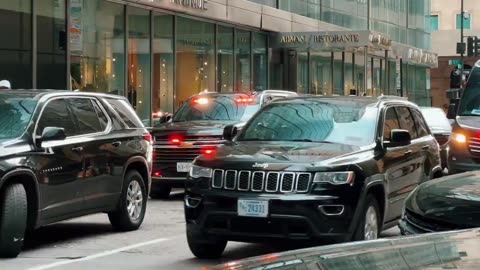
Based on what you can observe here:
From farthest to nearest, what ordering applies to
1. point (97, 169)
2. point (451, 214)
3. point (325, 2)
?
point (325, 2) → point (97, 169) → point (451, 214)

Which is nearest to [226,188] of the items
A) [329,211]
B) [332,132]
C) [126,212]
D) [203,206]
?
[203,206]

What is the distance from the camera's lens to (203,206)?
7.58 metres

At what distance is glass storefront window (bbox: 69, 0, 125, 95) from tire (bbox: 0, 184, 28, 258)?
10930 mm

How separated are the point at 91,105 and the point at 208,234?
10.1 ft

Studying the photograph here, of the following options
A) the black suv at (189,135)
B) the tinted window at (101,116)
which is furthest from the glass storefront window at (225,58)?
the tinted window at (101,116)

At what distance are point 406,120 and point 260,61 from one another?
19602mm

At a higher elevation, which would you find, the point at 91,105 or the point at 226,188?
the point at 91,105

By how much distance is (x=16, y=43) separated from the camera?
1695 centimetres

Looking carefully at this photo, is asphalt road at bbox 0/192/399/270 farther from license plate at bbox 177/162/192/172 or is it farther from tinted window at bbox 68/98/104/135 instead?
license plate at bbox 177/162/192/172

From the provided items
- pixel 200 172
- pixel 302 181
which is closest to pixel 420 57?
pixel 200 172

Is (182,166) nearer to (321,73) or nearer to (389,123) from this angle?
(389,123)

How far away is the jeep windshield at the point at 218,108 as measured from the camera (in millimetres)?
14633

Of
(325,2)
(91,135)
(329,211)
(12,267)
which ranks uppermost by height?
(325,2)

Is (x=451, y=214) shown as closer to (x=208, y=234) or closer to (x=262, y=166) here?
(x=262, y=166)
